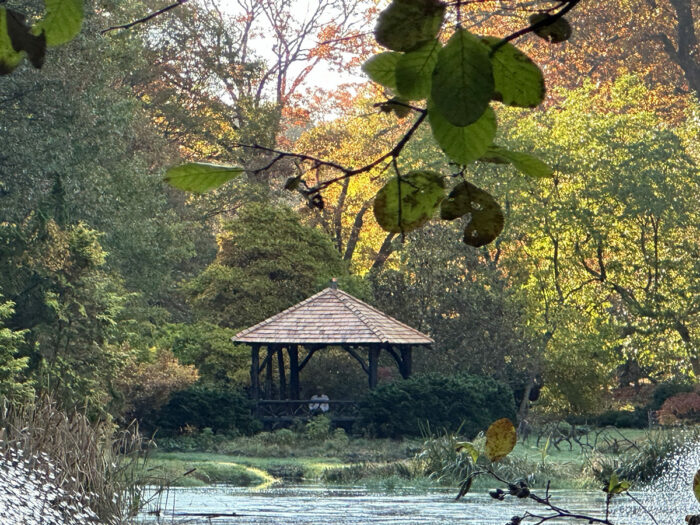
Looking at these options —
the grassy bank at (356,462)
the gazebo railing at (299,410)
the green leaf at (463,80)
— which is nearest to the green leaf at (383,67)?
the green leaf at (463,80)

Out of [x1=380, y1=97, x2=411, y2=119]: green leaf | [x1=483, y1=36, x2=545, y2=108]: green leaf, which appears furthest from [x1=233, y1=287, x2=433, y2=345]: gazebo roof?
[x1=483, y1=36, x2=545, y2=108]: green leaf

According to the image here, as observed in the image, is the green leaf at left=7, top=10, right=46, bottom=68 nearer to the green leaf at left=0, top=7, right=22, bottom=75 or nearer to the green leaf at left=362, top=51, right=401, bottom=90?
the green leaf at left=0, top=7, right=22, bottom=75

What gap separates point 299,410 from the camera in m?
23.4

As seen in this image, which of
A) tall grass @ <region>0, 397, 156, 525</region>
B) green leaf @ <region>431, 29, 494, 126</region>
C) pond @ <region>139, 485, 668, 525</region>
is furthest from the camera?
pond @ <region>139, 485, 668, 525</region>

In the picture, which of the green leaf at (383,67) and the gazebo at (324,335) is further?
the gazebo at (324,335)

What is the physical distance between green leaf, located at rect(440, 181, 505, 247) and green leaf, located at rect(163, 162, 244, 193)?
0.22m

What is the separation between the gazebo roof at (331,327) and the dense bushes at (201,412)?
172 centimetres

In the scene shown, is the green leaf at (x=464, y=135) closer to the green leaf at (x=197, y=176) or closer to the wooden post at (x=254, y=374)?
the green leaf at (x=197, y=176)

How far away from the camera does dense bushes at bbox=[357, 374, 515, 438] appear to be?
21.1 m

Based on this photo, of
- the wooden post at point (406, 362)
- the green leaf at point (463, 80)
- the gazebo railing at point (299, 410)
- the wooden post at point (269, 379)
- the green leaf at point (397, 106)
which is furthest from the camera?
the wooden post at point (269, 379)

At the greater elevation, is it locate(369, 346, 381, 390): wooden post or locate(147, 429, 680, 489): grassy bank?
locate(369, 346, 381, 390): wooden post

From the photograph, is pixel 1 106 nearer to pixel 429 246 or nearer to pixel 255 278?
pixel 255 278

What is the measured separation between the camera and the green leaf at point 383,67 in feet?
3.30

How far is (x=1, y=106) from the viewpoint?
22031mm
